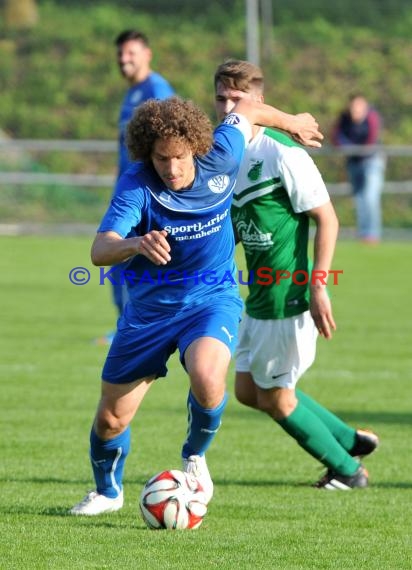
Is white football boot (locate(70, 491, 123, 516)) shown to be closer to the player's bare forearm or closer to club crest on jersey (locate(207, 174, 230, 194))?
the player's bare forearm

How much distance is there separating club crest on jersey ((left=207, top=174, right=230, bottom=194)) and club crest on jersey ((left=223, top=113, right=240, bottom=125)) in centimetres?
42

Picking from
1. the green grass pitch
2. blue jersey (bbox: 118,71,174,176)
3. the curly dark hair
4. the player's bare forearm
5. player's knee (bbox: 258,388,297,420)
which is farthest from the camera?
blue jersey (bbox: 118,71,174,176)

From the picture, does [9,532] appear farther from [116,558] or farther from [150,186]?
[150,186]

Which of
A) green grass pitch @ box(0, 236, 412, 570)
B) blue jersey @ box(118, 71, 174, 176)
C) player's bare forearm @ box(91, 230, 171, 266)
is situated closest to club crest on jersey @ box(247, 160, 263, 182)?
player's bare forearm @ box(91, 230, 171, 266)

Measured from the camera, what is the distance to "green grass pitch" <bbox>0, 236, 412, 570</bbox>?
15.5 feet

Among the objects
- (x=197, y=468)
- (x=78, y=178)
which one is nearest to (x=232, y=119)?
(x=197, y=468)

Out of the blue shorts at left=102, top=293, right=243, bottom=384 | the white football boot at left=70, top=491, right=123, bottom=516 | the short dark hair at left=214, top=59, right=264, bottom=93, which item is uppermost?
the short dark hair at left=214, top=59, right=264, bottom=93

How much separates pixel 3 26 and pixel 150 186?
21.5m

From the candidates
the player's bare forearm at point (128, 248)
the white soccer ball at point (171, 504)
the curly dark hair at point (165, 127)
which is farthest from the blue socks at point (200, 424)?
the curly dark hair at point (165, 127)

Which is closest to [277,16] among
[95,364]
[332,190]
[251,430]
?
[332,190]

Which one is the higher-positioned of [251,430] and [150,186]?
[150,186]

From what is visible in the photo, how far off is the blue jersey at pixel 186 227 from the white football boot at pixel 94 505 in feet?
2.86

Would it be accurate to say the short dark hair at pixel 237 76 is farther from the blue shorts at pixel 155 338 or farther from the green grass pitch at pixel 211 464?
the green grass pitch at pixel 211 464

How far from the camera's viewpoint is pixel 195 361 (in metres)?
5.02
